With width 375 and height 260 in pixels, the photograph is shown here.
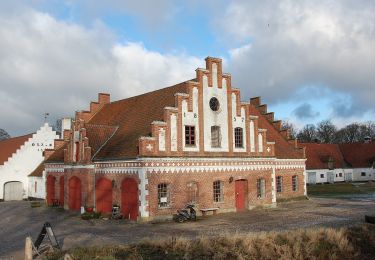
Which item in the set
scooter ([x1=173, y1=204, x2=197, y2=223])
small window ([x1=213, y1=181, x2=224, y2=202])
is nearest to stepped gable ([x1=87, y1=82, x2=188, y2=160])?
scooter ([x1=173, y1=204, x2=197, y2=223])

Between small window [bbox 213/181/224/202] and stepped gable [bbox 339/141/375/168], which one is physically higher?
stepped gable [bbox 339/141/375/168]

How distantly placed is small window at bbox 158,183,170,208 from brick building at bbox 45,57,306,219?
6cm

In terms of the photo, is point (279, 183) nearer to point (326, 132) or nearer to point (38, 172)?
point (38, 172)

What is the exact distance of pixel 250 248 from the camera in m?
16.1

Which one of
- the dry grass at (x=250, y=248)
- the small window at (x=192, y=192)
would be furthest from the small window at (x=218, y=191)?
the dry grass at (x=250, y=248)

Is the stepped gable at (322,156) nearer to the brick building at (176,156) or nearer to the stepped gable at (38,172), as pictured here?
the brick building at (176,156)

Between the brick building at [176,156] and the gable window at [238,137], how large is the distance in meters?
0.07

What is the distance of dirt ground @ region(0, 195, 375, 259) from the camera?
19.2 m

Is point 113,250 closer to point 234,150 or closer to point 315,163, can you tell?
point 234,150

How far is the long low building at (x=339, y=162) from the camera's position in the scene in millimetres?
57062

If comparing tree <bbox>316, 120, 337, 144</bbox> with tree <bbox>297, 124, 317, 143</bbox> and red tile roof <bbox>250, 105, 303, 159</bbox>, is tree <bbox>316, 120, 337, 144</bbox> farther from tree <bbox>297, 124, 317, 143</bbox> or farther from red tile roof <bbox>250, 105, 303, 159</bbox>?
red tile roof <bbox>250, 105, 303, 159</bbox>

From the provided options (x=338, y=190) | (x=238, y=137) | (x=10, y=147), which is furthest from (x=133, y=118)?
(x=338, y=190)

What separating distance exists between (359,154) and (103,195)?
1802 inches

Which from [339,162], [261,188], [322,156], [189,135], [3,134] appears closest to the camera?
[189,135]
